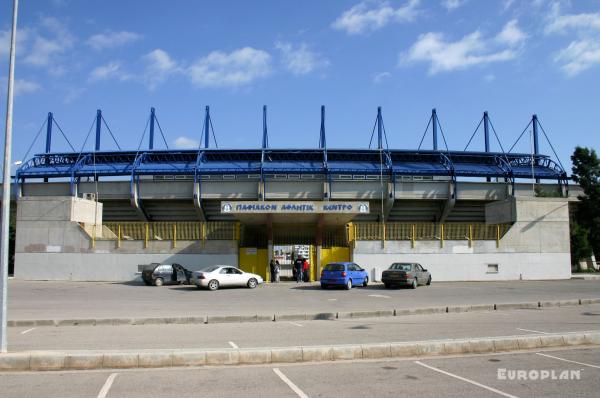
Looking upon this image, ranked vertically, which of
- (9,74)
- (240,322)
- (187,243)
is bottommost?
(240,322)

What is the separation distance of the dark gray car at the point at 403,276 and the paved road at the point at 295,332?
10.6 metres

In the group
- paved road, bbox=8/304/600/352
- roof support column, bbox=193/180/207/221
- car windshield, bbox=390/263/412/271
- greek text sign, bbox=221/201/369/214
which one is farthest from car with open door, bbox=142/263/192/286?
roof support column, bbox=193/180/207/221

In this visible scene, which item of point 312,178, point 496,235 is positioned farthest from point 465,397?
point 312,178

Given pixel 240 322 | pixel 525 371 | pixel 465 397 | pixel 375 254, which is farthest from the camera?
pixel 375 254

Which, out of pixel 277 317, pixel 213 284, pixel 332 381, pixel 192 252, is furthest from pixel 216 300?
pixel 332 381

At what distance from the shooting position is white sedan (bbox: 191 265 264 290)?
25.2 m

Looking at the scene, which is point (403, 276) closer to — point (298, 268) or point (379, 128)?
point (298, 268)

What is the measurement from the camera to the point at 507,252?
107ft

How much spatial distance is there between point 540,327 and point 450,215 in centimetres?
3832

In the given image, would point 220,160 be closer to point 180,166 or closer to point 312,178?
point 180,166

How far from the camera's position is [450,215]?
49.4 metres

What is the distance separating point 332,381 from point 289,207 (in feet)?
73.6

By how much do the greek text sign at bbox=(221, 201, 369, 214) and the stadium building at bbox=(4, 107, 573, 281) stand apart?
0.21ft

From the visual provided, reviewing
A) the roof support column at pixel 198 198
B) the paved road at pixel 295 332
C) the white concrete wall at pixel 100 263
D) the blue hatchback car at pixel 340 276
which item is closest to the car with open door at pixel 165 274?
the white concrete wall at pixel 100 263
